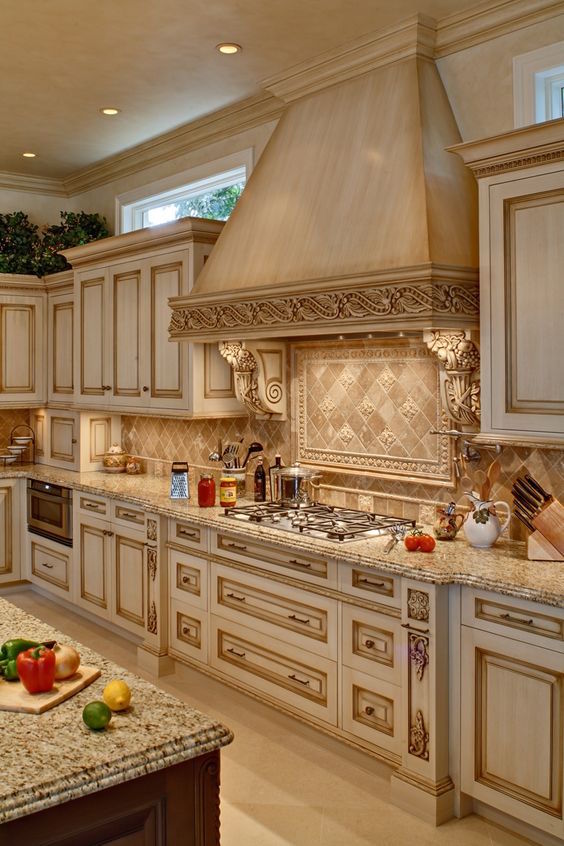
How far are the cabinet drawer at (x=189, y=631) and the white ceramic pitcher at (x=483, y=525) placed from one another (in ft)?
4.94

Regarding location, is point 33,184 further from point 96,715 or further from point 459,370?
point 96,715

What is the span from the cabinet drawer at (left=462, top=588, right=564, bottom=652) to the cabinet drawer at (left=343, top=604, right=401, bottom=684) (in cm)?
32

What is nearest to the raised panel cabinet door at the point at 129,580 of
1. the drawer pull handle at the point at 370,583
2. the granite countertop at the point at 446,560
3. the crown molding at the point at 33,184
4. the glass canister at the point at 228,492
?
the granite countertop at the point at 446,560

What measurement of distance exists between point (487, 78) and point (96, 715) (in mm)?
3031

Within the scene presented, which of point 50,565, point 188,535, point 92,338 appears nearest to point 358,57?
point 188,535

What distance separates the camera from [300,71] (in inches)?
158

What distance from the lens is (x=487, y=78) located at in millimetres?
3492

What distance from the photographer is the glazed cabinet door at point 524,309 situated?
9.27ft

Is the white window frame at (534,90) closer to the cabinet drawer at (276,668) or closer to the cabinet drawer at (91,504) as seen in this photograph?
the cabinet drawer at (276,668)

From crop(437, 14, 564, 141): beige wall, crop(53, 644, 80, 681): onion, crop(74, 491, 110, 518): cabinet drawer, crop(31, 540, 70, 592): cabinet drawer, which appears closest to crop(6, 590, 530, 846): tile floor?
crop(53, 644, 80, 681): onion

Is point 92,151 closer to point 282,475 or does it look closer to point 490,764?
point 282,475

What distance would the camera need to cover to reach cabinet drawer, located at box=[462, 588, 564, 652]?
102 inches

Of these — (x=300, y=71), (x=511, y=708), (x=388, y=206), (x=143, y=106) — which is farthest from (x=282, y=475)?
(x=143, y=106)

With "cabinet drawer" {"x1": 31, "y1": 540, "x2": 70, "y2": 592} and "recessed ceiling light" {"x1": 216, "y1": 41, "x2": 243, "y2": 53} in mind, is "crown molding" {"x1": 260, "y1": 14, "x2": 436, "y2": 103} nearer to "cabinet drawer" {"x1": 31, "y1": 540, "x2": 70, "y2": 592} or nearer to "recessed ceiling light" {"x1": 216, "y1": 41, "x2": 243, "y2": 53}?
"recessed ceiling light" {"x1": 216, "y1": 41, "x2": 243, "y2": 53}
